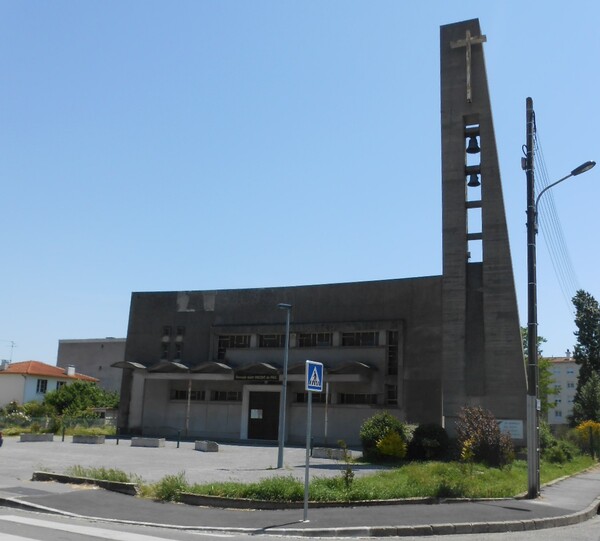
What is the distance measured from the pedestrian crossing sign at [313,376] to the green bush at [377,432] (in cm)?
1409

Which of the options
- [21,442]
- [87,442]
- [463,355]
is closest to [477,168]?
[463,355]

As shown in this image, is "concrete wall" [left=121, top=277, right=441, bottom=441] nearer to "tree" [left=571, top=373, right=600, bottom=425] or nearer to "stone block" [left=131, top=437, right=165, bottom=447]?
"stone block" [left=131, top=437, right=165, bottom=447]

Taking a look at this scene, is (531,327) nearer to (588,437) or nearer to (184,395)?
(588,437)

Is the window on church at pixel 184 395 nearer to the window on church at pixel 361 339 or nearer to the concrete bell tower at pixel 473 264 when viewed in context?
the window on church at pixel 361 339

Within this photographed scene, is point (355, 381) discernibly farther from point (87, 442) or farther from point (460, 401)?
point (87, 442)

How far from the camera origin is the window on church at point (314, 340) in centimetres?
3781

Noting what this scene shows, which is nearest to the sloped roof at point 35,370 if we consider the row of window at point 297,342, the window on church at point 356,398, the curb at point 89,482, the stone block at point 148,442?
the row of window at point 297,342

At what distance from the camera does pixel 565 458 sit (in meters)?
29.3

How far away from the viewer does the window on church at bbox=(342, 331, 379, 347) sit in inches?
1431

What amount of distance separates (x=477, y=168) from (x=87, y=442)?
2370 centimetres

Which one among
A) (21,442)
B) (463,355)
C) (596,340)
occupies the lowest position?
(21,442)

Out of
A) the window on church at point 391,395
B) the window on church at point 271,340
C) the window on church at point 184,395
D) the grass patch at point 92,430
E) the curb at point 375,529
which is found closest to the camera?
the curb at point 375,529

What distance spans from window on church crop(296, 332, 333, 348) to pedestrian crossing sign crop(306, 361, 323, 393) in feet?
82.6

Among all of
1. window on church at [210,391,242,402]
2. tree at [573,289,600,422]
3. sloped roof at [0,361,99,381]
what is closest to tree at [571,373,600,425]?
tree at [573,289,600,422]
